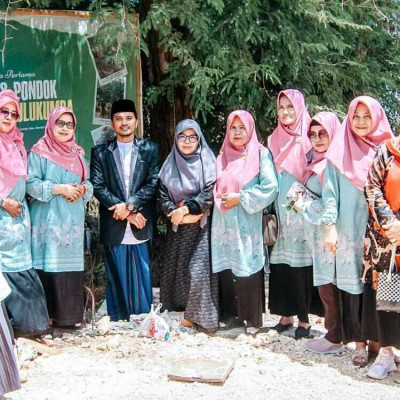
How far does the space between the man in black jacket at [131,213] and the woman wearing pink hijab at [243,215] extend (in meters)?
0.58

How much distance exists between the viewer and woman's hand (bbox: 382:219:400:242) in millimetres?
3664

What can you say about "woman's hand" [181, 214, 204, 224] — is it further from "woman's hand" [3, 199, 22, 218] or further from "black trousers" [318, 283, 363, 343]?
"woman's hand" [3, 199, 22, 218]

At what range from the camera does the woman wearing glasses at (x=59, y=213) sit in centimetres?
462

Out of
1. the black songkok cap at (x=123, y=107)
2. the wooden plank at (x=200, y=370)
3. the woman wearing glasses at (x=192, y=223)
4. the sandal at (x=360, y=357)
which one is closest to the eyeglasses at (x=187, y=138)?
the woman wearing glasses at (x=192, y=223)

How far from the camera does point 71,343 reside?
183 inches

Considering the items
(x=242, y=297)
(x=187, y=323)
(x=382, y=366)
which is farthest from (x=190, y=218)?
(x=382, y=366)

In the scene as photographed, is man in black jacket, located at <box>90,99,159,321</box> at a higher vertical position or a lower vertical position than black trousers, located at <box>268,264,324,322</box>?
higher

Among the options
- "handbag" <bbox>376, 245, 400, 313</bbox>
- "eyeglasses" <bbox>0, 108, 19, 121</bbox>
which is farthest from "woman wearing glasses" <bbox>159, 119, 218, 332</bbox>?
"handbag" <bbox>376, 245, 400, 313</bbox>

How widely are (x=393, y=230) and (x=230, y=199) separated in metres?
1.31

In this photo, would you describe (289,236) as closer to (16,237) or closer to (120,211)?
(120,211)

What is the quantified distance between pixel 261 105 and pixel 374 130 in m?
2.01

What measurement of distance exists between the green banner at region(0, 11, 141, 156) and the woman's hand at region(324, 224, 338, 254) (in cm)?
249

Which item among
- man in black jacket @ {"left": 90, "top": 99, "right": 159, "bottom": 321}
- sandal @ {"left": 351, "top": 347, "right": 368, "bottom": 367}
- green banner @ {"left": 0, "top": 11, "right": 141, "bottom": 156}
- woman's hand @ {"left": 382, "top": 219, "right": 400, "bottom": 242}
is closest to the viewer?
woman's hand @ {"left": 382, "top": 219, "right": 400, "bottom": 242}

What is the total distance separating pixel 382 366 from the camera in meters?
3.93
